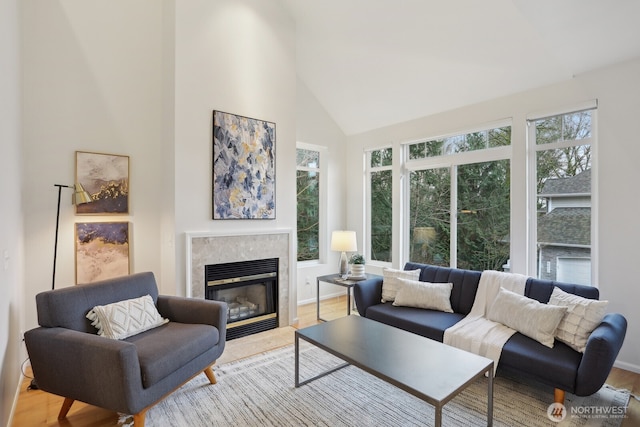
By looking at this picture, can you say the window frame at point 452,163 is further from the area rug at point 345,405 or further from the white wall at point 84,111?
the white wall at point 84,111

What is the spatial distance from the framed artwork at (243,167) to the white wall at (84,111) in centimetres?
64

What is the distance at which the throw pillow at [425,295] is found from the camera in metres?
3.23

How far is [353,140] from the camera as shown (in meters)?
5.41

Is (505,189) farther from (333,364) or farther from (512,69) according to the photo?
(333,364)

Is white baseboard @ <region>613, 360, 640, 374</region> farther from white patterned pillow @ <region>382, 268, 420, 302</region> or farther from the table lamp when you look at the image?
the table lamp

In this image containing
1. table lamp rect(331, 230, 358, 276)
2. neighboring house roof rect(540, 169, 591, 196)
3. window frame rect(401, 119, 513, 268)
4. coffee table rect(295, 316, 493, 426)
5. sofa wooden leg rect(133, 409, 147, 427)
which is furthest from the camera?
table lamp rect(331, 230, 358, 276)

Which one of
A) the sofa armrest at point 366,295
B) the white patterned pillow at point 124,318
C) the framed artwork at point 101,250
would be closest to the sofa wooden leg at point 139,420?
the white patterned pillow at point 124,318

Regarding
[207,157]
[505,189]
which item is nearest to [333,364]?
[207,157]

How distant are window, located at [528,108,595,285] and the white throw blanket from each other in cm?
67

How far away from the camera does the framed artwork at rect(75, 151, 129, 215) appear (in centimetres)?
317

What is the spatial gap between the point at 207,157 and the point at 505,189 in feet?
10.7

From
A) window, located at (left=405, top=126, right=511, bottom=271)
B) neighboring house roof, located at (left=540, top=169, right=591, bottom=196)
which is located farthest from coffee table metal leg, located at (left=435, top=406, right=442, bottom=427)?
neighboring house roof, located at (left=540, top=169, right=591, bottom=196)

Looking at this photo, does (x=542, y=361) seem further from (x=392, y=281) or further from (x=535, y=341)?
(x=392, y=281)

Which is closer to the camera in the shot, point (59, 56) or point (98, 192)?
point (59, 56)
